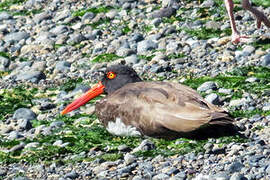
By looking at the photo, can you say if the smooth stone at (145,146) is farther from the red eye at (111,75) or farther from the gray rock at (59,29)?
the gray rock at (59,29)

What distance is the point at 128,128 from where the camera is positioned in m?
7.68

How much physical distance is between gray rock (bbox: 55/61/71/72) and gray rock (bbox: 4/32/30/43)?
173 cm

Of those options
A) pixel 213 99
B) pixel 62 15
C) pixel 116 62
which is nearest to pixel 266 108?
pixel 213 99

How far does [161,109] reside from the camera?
7.43m

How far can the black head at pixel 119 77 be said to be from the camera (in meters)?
8.39

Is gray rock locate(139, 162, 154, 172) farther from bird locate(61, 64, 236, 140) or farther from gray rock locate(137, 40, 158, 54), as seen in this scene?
gray rock locate(137, 40, 158, 54)

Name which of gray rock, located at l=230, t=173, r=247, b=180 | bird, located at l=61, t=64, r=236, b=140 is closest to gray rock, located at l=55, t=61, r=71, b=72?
bird, located at l=61, t=64, r=236, b=140

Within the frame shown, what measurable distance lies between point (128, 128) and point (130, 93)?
0.34m

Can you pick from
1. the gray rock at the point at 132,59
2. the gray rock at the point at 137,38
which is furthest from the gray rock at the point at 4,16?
the gray rock at the point at 132,59

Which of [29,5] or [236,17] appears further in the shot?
[29,5]

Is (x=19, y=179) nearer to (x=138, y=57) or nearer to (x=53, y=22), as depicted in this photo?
(x=138, y=57)

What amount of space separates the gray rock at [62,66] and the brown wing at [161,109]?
9.76 ft

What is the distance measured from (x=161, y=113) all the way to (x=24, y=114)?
6.74ft

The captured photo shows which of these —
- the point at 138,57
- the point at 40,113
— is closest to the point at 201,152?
the point at 40,113
